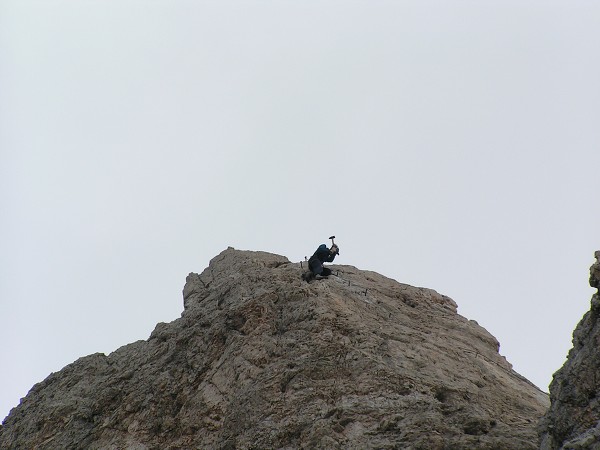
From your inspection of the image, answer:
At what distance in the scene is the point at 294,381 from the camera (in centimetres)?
1864

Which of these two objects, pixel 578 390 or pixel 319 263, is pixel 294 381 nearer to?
pixel 319 263

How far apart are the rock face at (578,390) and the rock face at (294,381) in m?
1.95

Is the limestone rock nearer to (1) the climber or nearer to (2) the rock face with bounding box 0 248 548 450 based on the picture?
(2) the rock face with bounding box 0 248 548 450

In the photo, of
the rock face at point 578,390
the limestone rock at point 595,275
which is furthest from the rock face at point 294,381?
the limestone rock at point 595,275

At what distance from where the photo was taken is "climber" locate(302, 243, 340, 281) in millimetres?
23763

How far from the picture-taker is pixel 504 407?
18438 mm

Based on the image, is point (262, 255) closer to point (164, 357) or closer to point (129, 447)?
point (164, 357)

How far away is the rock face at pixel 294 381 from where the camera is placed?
16.9m

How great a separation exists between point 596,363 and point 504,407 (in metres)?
5.30

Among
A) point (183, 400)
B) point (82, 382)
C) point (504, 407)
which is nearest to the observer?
point (504, 407)

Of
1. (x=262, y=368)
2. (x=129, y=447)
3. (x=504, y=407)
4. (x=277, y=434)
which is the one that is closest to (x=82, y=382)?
(x=129, y=447)

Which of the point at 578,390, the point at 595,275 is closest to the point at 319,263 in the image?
the point at 595,275

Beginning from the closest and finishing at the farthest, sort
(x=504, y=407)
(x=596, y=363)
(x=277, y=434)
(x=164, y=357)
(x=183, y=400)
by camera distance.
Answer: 1. (x=596, y=363)
2. (x=277, y=434)
3. (x=504, y=407)
4. (x=183, y=400)
5. (x=164, y=357)

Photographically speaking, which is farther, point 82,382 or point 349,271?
point 349,271
